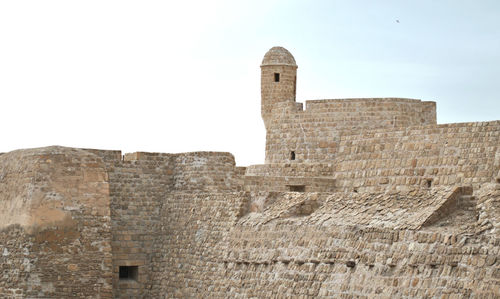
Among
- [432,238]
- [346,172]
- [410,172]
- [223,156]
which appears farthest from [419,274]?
[223,156]

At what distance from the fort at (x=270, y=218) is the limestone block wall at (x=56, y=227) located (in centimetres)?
2

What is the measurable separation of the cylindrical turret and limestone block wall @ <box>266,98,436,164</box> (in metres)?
1.86

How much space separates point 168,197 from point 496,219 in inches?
420

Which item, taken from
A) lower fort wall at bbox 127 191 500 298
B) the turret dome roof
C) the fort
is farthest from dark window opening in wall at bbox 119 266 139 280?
the turret dome roof

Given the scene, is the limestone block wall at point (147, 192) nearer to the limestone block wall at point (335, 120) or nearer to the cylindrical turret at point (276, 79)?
the limestone block wall at point (335, 120)

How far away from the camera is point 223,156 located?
23797 mm

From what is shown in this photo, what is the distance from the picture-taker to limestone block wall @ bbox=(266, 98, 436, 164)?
27641 millimetres

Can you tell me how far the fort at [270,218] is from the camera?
15.1 m

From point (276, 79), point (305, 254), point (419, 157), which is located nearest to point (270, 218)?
point (305, 254)

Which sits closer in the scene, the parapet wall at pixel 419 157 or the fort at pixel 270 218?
the fort at pixel 270 218

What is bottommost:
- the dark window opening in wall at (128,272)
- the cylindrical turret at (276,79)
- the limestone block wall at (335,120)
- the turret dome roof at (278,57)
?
the dark window opening in wall at (128,272)

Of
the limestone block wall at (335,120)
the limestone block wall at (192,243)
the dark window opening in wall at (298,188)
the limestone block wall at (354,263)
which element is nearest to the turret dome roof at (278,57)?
the limestone block wall at (335,120)

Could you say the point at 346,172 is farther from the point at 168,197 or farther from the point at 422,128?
the point at 168,197

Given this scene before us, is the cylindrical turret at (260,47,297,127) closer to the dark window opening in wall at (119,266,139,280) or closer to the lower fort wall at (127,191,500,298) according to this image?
the lower fort wall at (127,191,500,298)
